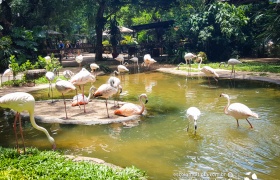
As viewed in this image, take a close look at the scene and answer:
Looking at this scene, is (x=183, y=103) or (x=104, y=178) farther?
(x=183, y=103)

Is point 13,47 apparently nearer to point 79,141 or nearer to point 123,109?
point 123,109

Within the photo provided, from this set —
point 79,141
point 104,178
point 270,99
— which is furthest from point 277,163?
point 270,99

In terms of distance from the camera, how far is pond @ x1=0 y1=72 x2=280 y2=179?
18.8 ft

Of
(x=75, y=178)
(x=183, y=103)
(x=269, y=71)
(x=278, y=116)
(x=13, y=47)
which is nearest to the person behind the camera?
(x=75, y=178)

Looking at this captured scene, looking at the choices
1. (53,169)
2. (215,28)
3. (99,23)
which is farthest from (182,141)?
Answer: (99,23)

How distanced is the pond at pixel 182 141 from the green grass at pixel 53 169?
0.73 metres

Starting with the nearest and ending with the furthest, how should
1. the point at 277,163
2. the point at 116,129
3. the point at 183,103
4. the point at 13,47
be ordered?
1. the point at 277,163
2. the point at 116,129
3. the point at 183,103
4. the point at 13,47

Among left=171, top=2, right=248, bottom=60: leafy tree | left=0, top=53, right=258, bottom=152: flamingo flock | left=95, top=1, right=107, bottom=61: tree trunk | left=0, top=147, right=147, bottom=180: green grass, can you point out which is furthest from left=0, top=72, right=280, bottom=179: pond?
left=95, top=1, right=107, bottom=61: tree trunk

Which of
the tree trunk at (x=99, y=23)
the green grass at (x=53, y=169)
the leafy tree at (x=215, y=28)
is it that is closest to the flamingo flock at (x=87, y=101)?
the green grass at (x=53, y=169)

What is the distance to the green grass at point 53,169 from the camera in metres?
4.92

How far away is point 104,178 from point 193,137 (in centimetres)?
319

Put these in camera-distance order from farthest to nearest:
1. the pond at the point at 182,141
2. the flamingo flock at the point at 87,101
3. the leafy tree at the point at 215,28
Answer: the leafy tree at the point at 215,28 < the flamingo flock at the point at 87,101 < the pond at the point at 182,141

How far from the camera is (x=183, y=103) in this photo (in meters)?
11.0

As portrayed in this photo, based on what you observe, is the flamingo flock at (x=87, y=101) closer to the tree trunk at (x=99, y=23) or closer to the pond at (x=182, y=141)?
the pond at (x=182, y=141)
